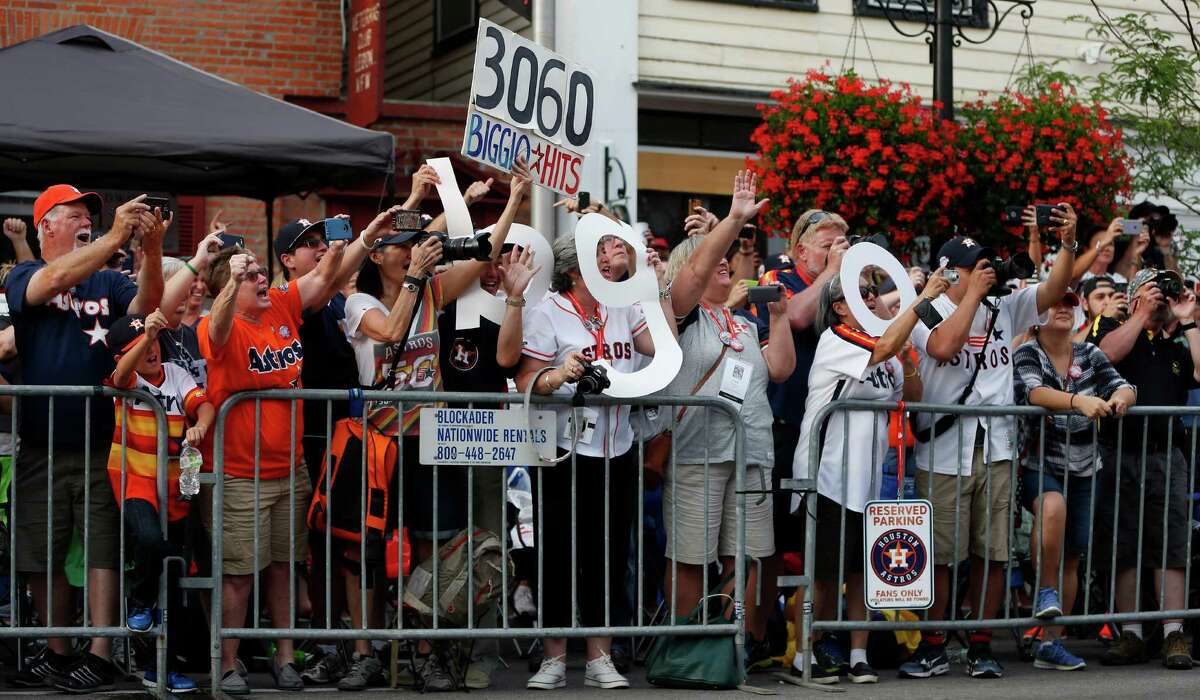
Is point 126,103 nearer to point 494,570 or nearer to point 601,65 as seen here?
point 494,570

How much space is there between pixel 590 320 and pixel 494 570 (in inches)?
47.0

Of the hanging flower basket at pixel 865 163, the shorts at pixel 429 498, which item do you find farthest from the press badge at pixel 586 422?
the hanging flower basket at pixel 865 163

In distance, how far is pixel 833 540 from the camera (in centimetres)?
757

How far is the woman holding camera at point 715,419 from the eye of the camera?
740 cm

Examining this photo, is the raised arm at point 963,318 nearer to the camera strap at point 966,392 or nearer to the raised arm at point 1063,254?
the camera strap at point 966,392

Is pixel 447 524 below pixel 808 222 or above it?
below

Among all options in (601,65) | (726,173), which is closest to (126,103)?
(601,65)

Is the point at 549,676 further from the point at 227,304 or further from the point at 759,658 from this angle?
the point at 227,304

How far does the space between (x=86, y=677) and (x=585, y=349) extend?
2.47 m

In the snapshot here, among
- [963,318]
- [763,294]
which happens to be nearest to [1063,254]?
[963,318]

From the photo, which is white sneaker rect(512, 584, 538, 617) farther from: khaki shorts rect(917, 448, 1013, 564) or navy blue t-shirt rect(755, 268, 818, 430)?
khaki shorts rect(917, 448, 1013, 564)

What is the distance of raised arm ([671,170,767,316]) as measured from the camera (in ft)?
23.9

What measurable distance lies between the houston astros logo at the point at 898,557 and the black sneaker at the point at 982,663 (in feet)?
1.88

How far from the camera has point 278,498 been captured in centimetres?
716
